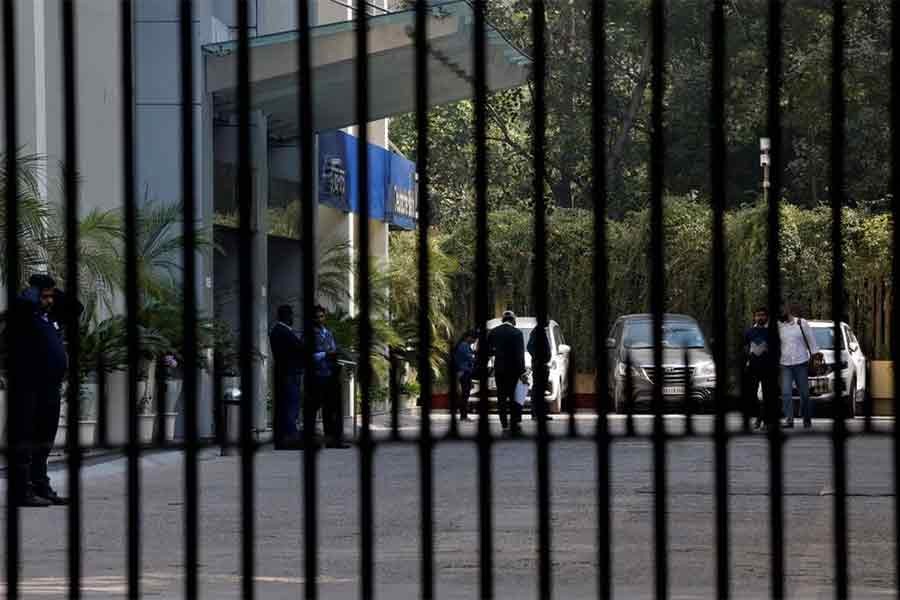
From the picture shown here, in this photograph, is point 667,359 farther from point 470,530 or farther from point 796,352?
point 470,530

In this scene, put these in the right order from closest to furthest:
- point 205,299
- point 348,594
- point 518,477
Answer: point 348,594 → point 518,477 → point 205,299

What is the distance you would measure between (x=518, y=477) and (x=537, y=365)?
1362 centimetres

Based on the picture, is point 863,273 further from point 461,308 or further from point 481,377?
point 481,377

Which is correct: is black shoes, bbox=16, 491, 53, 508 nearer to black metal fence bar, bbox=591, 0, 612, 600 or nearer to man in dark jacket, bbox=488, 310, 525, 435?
black metal fence bar, bbox=591, 0, 612, 600

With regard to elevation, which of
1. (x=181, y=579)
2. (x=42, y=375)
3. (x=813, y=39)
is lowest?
(x=181, y=579)

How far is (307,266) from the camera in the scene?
6.55 m

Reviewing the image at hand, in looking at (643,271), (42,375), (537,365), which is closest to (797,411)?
(643,271)

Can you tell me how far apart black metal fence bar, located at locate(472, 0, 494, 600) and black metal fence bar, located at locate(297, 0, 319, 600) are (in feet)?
1.64

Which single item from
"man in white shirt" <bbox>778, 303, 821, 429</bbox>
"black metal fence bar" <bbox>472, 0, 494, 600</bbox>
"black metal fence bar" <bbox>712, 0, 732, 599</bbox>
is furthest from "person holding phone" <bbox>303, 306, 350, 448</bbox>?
"man in white shirt" <bbox>778, 303, 821, 429</bbox>

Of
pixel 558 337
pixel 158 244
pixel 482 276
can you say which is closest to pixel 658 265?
pixel 482 276

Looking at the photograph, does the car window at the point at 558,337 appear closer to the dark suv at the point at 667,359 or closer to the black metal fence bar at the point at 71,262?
the dark suv at the point at 667,359

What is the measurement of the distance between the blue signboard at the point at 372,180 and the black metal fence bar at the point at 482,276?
2380 cm

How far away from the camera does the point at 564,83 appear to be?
1886 inches

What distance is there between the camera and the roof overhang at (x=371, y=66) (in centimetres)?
2558
